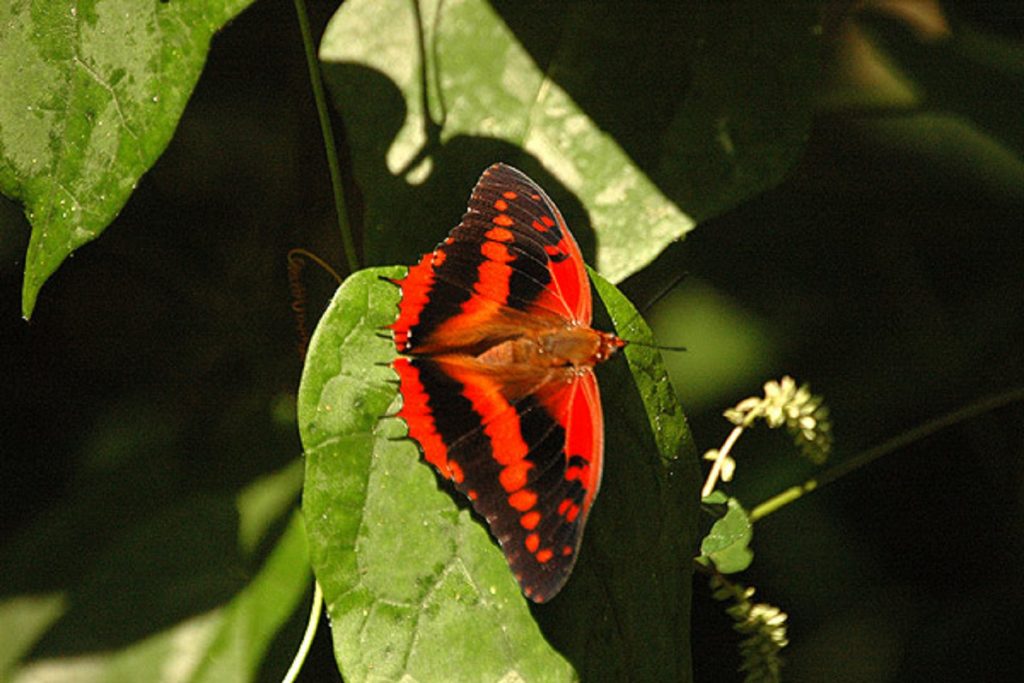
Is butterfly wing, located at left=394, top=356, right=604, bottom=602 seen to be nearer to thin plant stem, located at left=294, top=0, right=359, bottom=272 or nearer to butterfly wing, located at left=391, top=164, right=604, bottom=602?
butterfly wing, located at left=391, top=164, right=604, bottom=602

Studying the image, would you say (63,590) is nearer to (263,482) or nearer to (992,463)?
(263,482)

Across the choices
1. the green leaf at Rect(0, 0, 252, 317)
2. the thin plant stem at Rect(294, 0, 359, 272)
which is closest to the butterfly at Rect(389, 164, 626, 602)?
the thin plant stem at Rect(294, 0, 359, 272)

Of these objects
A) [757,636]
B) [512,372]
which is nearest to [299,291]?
[512,372]

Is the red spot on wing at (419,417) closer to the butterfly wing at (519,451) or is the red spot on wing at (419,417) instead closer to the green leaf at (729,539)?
the butterfly wing at (519,451)

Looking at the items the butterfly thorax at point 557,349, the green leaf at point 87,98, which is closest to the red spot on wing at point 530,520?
the butterfly thorax at point 557,349

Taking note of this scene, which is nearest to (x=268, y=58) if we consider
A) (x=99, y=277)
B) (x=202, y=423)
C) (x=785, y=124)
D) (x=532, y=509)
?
(x=99, y=277)
